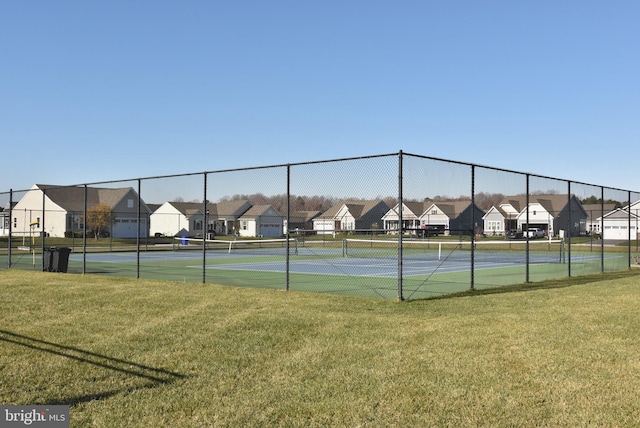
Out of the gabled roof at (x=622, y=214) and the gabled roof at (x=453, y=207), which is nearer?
the gabled roof at (x=453, y=207)

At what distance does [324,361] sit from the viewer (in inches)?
239

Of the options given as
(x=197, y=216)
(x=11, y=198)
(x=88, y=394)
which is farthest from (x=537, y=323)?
(x=197, y=216)

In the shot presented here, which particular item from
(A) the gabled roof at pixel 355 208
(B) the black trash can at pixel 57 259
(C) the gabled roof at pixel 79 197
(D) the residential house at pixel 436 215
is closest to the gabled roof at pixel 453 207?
(D) the residential house at pixel 436 215

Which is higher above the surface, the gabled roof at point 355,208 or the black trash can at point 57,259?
the gabled roof at point 355,208

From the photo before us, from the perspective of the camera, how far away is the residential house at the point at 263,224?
3970cm

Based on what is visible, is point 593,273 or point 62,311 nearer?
point 62,311

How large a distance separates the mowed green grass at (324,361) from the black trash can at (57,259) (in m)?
7.37

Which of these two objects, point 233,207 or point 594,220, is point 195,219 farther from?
point 594,220

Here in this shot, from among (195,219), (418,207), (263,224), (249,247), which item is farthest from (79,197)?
(418,207)

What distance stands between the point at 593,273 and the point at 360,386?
1461 cm

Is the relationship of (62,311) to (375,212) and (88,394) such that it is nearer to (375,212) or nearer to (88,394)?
(88,394)

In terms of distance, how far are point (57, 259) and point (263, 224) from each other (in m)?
26.2

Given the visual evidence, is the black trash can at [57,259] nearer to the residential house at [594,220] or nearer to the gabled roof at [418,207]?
the gabled roof at [418,207]

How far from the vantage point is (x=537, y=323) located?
313 inches
